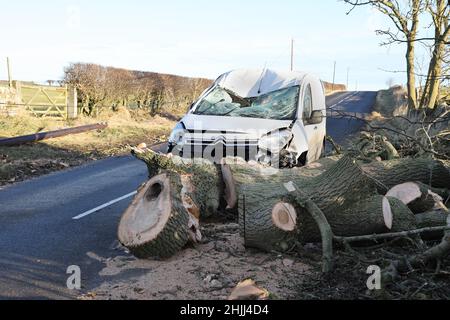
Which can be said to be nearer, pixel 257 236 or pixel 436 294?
pixel 436 294

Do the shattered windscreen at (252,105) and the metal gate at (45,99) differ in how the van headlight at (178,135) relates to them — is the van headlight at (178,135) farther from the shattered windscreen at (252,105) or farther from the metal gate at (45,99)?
the metal gate at (45,99)

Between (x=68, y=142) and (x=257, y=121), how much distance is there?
426 inches

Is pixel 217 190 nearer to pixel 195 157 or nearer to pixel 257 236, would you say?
pixel 195 157

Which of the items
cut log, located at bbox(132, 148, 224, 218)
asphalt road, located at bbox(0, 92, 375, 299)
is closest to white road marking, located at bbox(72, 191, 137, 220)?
asphalt road, located at bbox(0, 92, 375, 299)

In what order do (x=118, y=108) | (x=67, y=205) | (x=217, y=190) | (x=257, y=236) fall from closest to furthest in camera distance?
1. (x=257, y=236)
2. (x=217, y=190)
3. (x=67, y=205)
4. (x=118, y=108)

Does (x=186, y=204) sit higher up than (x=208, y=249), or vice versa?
(x=186, y=204)

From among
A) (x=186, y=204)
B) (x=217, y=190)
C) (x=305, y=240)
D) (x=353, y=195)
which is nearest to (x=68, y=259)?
(x=186, y=204)

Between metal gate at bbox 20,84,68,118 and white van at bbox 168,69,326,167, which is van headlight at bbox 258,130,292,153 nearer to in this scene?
white van at bbox 168,69,326,167

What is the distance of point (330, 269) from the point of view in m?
4.18

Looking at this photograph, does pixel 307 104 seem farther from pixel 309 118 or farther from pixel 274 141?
pixel 274 141

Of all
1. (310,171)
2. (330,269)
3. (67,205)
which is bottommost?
(67,205)

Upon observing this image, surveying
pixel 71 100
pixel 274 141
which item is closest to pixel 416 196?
pixel 274 141

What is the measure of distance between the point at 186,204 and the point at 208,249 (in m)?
0.61

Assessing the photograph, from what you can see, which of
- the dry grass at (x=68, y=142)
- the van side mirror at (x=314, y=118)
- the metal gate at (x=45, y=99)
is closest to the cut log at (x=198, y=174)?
the van side mirror at (x=314, y=118)
